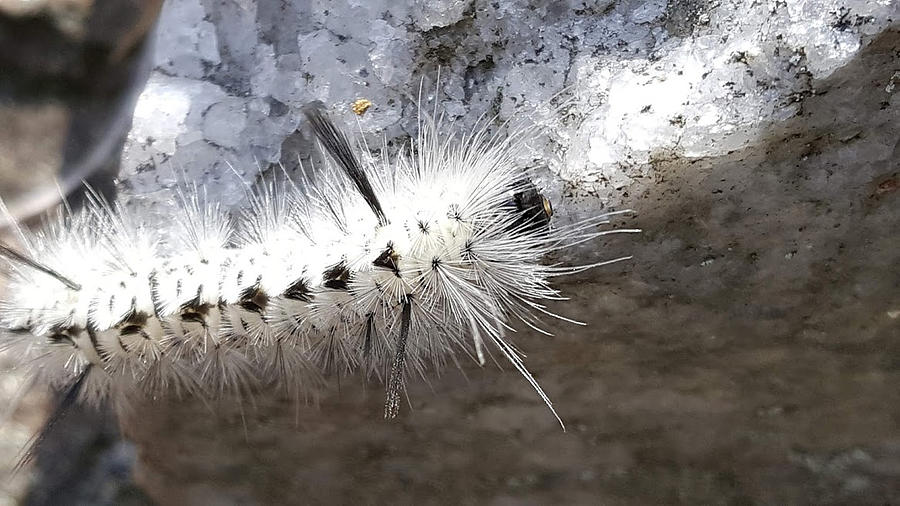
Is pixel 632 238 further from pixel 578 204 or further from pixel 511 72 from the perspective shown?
pixel 511 72

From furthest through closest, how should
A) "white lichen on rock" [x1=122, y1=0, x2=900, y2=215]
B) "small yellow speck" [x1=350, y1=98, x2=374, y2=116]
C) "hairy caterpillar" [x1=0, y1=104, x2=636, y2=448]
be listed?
"small yellow speck" [x1=350, y1=98, x2=374, y2=116]
"hairy caterpillar" [x1=0, y1=104, x2=636, y2=448]
"white lichen on rock" [x1=122, y1=0, x2=900, y2=215]

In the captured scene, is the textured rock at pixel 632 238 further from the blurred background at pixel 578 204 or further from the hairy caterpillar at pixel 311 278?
the hairy caterpillar at pixel 311 278

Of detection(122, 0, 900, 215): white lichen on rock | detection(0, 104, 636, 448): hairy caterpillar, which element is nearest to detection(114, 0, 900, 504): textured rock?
detection(122, 0, 900, 215): white lichen on rock

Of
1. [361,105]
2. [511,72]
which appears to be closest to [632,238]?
[511,72]

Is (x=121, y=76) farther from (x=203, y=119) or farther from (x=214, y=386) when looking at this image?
(x=214, y=386)

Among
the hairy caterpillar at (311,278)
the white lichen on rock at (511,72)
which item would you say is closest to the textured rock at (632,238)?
the white lichen on rock at (511,72)

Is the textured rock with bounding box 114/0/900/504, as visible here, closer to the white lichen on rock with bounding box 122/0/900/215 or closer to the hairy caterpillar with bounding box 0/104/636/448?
the white lichen on rock with bounding box 122/0/900/215
